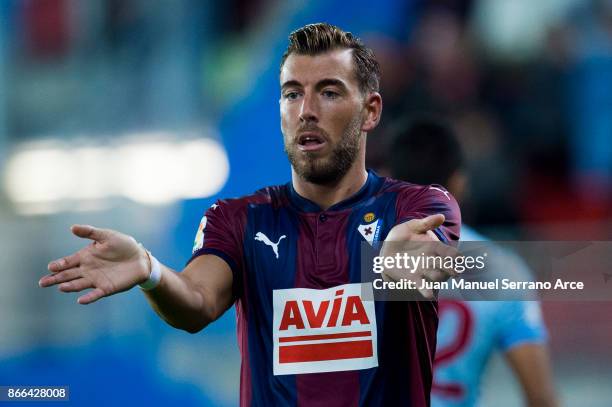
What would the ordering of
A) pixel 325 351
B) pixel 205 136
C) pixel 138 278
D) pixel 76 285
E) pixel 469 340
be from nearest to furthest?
pixel 76 285 < pixel 138 278 < pixel 325 351 < pixel 469 340 < pixel 205 136

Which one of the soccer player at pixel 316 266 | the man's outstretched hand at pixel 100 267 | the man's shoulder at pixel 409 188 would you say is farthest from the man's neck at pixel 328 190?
the man's outstretched hand at pixel 100 267

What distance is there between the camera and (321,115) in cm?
276

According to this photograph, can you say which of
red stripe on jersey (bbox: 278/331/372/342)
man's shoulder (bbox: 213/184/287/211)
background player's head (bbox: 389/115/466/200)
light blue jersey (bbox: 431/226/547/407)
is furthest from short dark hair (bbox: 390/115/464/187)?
red stripe on jersey (bbox: 278/331/372/342)

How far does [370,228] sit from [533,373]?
1175mm

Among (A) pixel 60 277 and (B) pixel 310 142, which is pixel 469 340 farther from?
(A) pixel 60 277

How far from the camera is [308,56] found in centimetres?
284

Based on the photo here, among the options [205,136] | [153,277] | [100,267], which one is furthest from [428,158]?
[205,136]

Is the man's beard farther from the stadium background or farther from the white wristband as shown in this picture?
the stadium background

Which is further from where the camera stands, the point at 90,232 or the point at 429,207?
the point at 429,207

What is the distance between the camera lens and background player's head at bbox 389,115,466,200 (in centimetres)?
373

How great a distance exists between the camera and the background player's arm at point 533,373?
343 cm

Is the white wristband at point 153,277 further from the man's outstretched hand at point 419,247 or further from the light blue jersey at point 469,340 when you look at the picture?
the light blue jersey at point 469,340

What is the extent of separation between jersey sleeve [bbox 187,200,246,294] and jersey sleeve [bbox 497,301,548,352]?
1224 millimetres

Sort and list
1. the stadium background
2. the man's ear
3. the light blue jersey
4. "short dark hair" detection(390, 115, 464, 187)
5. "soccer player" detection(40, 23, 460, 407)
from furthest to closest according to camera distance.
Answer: the stadium background
"short dark hair" detection(390, 115, 464, 187)
the light blue jersey
the man's ear
"soccer player" detection(40, 23, 460, 407)
